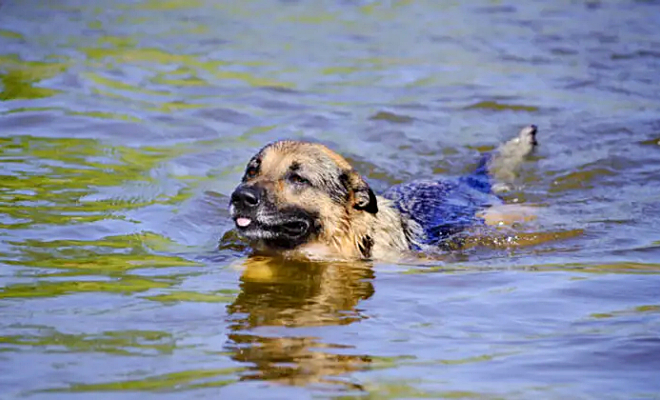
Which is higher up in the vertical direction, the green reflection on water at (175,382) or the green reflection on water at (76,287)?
the green reflection on water at (76,287)

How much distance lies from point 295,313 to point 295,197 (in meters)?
1.42

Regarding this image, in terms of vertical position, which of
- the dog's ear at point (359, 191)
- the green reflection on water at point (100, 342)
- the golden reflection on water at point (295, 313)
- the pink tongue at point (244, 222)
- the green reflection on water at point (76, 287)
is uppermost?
the dog's ear at point (359, 191)

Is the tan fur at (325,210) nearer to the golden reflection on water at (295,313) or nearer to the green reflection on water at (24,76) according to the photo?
the golden reflection on water at (295,313)

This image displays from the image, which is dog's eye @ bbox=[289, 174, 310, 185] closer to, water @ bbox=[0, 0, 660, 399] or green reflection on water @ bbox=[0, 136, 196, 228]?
water @ bbox=[0, 0, 660, 399]

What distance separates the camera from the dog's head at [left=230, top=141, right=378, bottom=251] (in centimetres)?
676

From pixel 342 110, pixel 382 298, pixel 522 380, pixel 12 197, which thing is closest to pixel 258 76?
pixel 342 110

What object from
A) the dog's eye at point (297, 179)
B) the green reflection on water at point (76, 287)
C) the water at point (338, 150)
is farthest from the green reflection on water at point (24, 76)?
the green reflection on water at point (76, 287)

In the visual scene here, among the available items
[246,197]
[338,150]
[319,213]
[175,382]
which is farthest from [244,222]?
[338,150]

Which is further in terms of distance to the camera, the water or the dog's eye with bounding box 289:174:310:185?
the dog's eye with bounding box 289:174:310:185

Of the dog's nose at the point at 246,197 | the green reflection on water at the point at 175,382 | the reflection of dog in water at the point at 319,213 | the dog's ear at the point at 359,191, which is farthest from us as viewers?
the dog's ear at the point at 359,191

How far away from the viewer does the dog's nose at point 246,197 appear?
22.0 ft

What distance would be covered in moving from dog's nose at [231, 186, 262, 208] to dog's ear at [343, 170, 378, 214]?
874 mm

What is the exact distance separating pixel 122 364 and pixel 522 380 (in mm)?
1937

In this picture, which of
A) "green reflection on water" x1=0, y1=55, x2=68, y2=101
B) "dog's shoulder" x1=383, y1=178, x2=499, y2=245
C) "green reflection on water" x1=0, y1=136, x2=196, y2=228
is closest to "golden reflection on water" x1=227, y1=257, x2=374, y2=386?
"dog's shoulder" x1=383, y1=178, x2=499, y2=245
